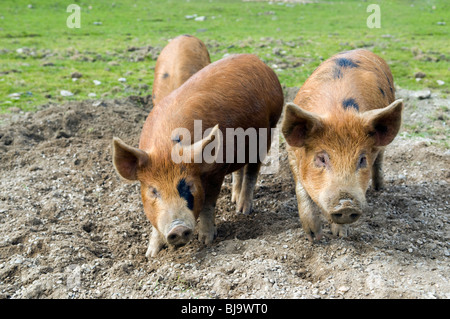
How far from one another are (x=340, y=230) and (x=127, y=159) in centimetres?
216

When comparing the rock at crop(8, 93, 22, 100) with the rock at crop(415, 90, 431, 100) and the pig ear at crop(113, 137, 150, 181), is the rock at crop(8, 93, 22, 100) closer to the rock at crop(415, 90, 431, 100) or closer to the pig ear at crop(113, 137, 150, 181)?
the pig ear at crop(113, 137, 150, 181)

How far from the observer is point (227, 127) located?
4789 millimetres

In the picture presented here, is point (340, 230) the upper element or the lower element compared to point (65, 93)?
lower

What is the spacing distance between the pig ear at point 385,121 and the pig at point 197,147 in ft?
4.30

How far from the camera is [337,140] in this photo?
4043 mm

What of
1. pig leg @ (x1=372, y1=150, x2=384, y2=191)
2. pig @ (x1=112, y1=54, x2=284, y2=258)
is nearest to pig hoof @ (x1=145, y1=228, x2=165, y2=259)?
pig @ (x1=112, y1=54, x2=284, y2=258)

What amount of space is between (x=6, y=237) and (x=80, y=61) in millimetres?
8500

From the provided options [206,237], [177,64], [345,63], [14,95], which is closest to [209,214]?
[206,237]

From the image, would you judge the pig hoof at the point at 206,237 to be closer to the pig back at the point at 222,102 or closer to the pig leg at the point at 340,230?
the pig back at the point at 222,102

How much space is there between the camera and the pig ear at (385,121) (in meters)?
3.94

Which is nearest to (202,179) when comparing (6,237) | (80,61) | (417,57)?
(6,237)

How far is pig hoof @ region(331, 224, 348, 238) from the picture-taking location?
4707 mm

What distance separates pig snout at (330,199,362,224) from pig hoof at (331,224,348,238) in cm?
93

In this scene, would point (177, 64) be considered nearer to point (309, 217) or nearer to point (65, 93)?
point (65, 93)
